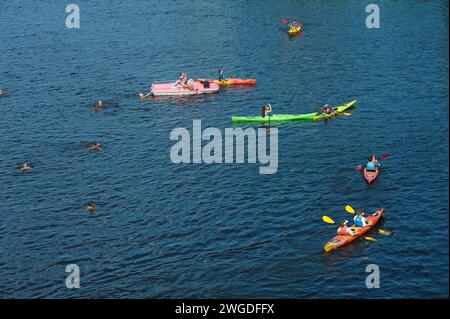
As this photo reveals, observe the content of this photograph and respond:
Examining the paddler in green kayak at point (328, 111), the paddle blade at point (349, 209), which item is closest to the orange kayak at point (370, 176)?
the paddle blade at point (349, 209)

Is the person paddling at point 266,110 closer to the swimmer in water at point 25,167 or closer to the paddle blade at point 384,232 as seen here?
the swimmer in water at point 25,167

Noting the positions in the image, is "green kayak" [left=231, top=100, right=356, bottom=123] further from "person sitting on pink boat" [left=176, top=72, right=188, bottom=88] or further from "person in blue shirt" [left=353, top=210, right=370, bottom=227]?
"person in blue shirt" [left=353, top=210, right=370, bottom=227]

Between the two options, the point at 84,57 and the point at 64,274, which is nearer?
the point at 64,274

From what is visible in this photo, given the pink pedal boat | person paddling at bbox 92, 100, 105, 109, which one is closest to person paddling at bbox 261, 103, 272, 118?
the pink pedal boat

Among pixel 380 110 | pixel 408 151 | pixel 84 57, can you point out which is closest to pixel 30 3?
pixel 84 57

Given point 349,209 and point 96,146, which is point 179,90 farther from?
point 349,209
